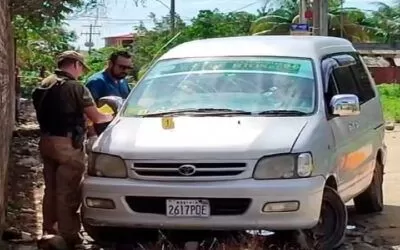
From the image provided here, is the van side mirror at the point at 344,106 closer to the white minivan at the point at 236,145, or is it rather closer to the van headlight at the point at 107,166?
the white minivan at the point at 236,145

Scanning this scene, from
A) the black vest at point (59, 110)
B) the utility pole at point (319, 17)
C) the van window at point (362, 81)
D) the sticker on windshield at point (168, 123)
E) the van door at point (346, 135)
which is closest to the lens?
the sticker on windshield at point (168, 123)

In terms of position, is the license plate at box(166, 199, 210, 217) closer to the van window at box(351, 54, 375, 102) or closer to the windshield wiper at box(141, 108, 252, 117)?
the windshield wiper at box(141, 108, 252, 117)

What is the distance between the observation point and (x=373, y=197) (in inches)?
367

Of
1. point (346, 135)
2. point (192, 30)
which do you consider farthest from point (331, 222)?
point (192, 30)

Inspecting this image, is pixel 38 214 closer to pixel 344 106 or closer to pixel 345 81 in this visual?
pixel 345 81

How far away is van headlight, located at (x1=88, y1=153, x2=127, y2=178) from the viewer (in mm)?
6676

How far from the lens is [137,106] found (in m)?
7.68

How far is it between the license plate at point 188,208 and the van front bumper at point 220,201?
0.03 m

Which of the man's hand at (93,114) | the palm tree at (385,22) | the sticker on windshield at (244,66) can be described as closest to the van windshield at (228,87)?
the sticker on windshield at (244,66)

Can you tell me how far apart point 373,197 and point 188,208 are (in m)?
3.45

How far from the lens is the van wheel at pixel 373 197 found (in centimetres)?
930

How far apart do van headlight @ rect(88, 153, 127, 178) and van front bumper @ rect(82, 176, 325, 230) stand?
65 millimetres

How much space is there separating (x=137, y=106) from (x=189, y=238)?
4.53ft

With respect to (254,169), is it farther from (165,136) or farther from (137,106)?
(137,106)
